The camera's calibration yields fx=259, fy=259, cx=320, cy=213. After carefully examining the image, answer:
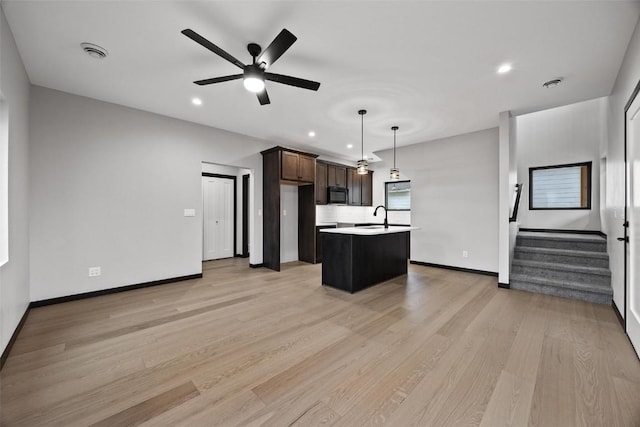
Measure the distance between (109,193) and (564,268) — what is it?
6.83m

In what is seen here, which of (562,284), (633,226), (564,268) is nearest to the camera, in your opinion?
(633,226)

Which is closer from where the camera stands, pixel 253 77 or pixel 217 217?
pixel 253 77

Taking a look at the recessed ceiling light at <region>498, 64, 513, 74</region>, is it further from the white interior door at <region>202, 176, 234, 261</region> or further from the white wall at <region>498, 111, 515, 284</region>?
the white interior door at <region>202, 176, 234, 261</region>

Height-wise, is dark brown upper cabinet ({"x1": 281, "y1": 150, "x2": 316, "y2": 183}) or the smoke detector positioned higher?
the smoke detector

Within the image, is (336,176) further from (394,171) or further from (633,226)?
(633,226)

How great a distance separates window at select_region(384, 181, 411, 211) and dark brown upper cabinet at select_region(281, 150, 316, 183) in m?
2.44

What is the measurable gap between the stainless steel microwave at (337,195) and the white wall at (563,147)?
13.1ft

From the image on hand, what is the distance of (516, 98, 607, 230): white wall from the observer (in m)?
5.16

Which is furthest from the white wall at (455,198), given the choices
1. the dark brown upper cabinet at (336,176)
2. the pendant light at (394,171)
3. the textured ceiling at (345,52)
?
the dark brown upper cabinet at (336,176)

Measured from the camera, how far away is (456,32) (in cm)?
230

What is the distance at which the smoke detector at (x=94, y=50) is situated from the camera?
2.49 meters

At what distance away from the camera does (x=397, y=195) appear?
23.1 feet

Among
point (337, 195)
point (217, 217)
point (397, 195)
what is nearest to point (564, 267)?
point (397, 195)

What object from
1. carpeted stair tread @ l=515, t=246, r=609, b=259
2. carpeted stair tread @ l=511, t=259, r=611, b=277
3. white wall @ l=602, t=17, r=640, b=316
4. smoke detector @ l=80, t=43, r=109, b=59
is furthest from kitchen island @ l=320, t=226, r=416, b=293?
smoke detector @ l=80, t=43, r=109, b=59
